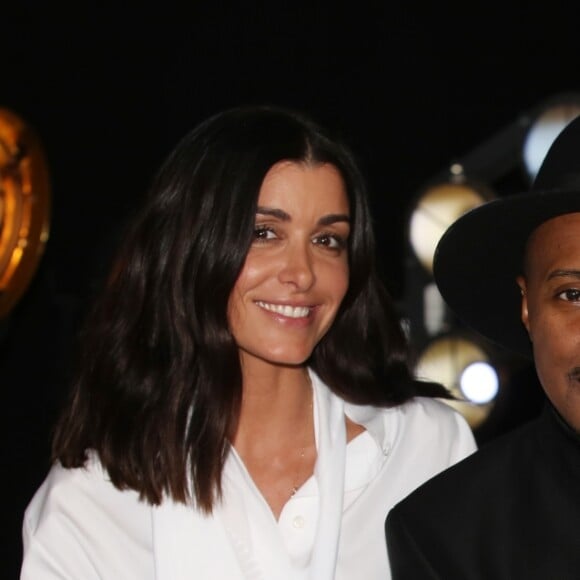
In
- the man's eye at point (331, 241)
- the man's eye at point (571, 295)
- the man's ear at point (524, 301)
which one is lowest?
the man's ear at point (524, 301)

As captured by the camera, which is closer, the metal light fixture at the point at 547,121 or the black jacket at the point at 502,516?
the black jacket at the point at 502,516

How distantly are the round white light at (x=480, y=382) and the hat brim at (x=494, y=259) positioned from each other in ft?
5.38

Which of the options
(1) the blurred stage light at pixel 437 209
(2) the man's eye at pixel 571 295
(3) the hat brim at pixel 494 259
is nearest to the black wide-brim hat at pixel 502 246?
(3) the hat brim at pixel 494 259

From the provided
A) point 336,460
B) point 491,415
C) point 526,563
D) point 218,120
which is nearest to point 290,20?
point 491,415

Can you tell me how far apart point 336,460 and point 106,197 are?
177cm

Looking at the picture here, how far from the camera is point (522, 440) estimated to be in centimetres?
288

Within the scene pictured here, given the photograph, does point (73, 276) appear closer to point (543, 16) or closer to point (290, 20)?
point (290, 20)

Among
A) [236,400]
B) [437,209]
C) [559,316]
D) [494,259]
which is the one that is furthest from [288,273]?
[437,209]

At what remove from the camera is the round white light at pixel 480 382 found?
15.3 feet

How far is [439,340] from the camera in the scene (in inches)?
184

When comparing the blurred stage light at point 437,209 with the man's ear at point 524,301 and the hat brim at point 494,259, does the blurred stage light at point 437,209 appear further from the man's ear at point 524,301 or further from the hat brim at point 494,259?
the man's ear at point 524,301

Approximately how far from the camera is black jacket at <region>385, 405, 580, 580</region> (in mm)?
2730

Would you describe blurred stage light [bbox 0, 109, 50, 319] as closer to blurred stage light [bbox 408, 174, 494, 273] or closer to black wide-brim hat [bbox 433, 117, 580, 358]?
blurred stage light [bbox 408, 174, 494, 273]

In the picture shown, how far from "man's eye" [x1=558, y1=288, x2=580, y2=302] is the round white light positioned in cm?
204
